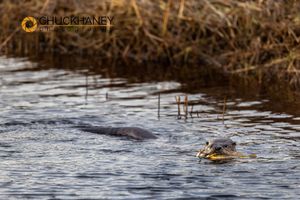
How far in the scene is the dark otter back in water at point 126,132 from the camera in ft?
33.7

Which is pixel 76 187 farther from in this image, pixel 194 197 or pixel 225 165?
pixel 225 165

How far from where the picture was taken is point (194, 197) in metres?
7.71

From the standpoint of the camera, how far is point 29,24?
19297mm

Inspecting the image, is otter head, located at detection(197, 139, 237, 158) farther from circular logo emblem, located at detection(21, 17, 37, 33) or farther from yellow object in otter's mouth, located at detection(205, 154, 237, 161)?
circular logo emblem, located at detection(21, 17, 37, 33)

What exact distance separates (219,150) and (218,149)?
0.05ft

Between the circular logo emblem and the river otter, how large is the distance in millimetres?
10622

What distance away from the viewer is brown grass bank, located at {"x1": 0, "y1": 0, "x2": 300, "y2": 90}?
15516mm

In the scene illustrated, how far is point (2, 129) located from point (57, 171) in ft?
8.11

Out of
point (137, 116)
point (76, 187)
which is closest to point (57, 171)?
point (76, 187)
